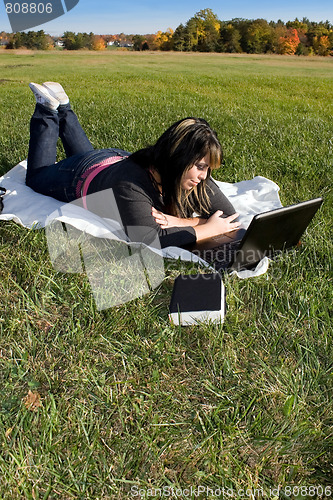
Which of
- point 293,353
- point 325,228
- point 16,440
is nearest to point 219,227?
point 325,228

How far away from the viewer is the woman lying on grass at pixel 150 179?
129 inches

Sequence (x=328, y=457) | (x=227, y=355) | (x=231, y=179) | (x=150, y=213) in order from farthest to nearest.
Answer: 1. (x=231, y=179)
2. (x=150, y=213)
3. (x=227, y=355)
4. (x=328, y=457)

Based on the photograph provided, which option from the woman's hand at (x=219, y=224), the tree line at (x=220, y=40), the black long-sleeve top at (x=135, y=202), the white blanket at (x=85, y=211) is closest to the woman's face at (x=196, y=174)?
the black long-sleeve top at (x=135, y=202)

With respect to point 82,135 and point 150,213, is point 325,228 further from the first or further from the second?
point 82,135

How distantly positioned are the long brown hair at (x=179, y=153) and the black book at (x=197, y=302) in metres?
0.93

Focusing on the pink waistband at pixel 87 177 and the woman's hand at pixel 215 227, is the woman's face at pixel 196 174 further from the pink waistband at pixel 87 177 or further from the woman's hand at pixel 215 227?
the pink waistband at pixel 87 177

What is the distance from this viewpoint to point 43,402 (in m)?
2.29

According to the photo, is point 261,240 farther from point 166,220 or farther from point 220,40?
point 220,40

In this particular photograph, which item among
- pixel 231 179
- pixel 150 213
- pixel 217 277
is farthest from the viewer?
pixel 231 179

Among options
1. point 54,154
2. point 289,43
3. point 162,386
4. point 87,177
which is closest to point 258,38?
point 289,43

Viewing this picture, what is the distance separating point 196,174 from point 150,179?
1.30ft

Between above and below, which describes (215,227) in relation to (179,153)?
below

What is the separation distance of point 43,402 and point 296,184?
12.2ft

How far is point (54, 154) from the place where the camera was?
4570 mm
